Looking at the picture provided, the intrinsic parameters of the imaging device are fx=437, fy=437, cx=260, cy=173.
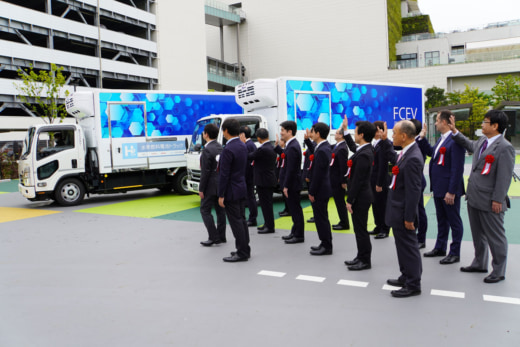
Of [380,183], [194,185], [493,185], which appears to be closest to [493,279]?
[493,185]

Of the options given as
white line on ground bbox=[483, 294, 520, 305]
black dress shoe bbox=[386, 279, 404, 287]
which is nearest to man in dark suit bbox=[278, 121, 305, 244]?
black dress shoe bbox=[386, 279, 404, 287]

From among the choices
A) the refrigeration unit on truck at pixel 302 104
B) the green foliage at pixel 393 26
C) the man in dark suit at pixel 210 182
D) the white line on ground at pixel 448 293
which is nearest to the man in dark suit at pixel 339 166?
the man in dark suit at pixel 210 182

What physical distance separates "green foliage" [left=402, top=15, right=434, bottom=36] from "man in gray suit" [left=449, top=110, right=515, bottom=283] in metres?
69.8

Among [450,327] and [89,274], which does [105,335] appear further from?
[450,327]

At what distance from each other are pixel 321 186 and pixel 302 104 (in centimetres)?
507

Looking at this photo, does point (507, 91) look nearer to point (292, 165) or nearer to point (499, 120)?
point (292, 165)

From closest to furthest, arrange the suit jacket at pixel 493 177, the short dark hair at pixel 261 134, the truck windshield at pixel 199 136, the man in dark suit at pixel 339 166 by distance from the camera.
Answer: the suit jacket at pixel 493 177 → the man in dark suit at pixel 339 166 → the short dark hair at pixel 261 134 → the truck windshield at pixel 199 136

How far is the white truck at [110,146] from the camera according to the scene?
1128cm

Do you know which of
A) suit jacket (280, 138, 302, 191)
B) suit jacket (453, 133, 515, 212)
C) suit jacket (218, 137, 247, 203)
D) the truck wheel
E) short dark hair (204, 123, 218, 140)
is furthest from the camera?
the truck wheel

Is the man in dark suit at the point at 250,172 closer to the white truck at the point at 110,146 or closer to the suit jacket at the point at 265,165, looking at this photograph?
the suit jacket at the point at 265,165

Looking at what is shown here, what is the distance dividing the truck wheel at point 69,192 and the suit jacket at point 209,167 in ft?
21.3

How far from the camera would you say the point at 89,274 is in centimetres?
565

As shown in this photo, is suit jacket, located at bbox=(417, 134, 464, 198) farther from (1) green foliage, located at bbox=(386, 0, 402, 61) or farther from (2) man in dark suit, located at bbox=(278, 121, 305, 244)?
(1) green foliage, located at bbox=(386, 0, 402, 61)

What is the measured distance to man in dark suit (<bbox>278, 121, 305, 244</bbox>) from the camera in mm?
6676
